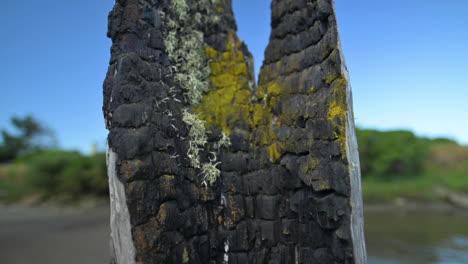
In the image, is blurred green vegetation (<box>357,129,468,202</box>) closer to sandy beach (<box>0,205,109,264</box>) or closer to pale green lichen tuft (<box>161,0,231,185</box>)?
sandy beach (<box>0,205,109,264</box>)

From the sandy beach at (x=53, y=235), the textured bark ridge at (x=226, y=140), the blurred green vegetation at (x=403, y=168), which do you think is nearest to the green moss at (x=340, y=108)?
the textured bark ridge at (x=226, y=140)

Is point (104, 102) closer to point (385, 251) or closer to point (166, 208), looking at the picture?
point (166, 208)

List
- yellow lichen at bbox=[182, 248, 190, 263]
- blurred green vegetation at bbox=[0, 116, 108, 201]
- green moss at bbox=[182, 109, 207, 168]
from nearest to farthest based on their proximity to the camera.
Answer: yellow lichen at bbox=[182, 248, 190, 263] → green moss at bbox=[182, 109, 207, 168] → blurred green vegetation at bbox=[0, 116, 108, 201]

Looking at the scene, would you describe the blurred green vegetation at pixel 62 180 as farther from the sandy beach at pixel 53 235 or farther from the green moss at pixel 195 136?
the green moss at pixel 195 136

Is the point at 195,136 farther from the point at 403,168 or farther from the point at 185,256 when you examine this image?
the point at 403,168

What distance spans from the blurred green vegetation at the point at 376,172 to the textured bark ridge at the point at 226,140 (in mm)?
10224

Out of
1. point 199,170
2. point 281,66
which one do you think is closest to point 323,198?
point 199,170

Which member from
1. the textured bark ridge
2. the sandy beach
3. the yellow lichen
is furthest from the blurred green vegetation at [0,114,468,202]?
the yellow lichen

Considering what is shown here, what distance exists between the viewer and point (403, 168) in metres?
13.1

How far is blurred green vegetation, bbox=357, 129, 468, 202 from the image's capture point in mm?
11648

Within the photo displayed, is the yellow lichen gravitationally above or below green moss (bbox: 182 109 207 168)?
below

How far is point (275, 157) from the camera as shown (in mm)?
2686

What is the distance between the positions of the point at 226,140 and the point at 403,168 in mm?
12815

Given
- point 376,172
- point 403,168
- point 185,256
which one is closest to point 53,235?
point 185,256
